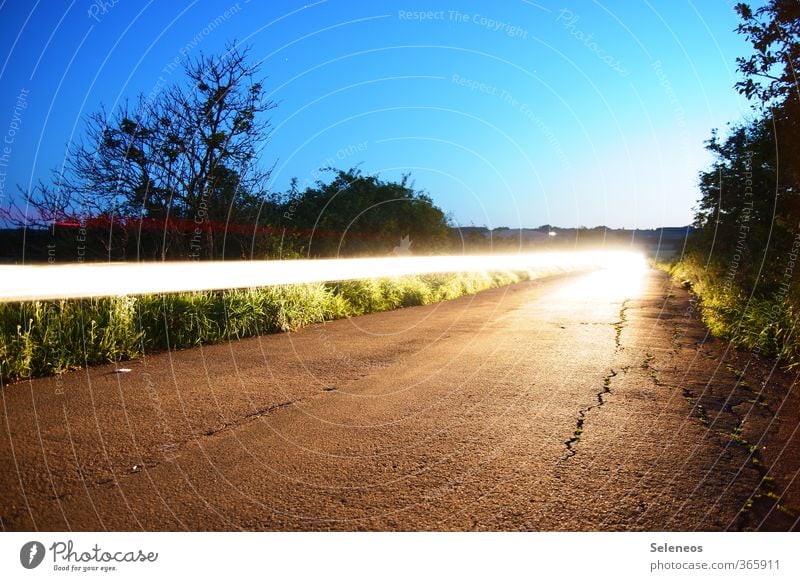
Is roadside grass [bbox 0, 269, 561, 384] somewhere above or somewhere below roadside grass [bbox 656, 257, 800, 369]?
below

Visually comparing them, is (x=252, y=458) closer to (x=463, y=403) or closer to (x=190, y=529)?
(x=190, y=529)

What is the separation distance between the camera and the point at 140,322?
6.93 meters

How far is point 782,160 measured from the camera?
691 cm

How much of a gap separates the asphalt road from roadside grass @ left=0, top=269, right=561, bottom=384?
1.29ft

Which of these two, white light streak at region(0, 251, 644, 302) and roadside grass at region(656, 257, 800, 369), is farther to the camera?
roadside grass at region(656, 257, 800, 369)

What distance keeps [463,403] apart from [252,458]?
194 centimetres

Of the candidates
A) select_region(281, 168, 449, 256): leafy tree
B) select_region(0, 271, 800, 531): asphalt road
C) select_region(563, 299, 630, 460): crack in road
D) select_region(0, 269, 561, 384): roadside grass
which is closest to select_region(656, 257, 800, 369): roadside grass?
select_region(0, 271, 800, 531): asphalt road

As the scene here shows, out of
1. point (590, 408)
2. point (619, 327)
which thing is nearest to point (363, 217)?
point (619, 327)
